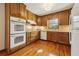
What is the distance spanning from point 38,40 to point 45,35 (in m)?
0.45

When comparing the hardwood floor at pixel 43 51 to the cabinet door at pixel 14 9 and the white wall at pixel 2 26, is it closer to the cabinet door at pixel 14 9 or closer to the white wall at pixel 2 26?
the white wall at pixel 2 26

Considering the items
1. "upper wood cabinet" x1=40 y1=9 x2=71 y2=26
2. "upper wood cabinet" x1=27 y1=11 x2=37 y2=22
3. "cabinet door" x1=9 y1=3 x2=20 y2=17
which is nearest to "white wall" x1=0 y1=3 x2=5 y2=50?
"cabinet door" x1=9 y1=3 x2=20 y2=17

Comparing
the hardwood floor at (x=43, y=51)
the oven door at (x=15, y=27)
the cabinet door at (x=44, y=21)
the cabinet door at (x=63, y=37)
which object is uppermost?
the cabinet door at (x=44, y=21)

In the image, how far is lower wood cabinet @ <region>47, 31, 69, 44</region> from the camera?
4125 millimetres

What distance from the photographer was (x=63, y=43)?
168 inches

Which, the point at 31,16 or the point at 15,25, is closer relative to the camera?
the point at 15,25

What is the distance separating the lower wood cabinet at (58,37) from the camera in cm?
413

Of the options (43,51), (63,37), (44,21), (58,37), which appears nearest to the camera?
(43,51)

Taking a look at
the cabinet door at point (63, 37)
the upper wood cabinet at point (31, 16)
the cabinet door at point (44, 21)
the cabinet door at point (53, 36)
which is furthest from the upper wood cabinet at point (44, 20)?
the cabinet door at point (63, 37)

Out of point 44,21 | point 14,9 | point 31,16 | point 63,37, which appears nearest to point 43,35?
point 44,21

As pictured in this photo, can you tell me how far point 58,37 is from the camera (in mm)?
4449

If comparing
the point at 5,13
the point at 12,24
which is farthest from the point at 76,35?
the point at 5,13

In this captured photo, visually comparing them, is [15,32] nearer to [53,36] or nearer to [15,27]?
[15,27]

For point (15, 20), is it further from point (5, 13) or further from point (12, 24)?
point (5, 13)
